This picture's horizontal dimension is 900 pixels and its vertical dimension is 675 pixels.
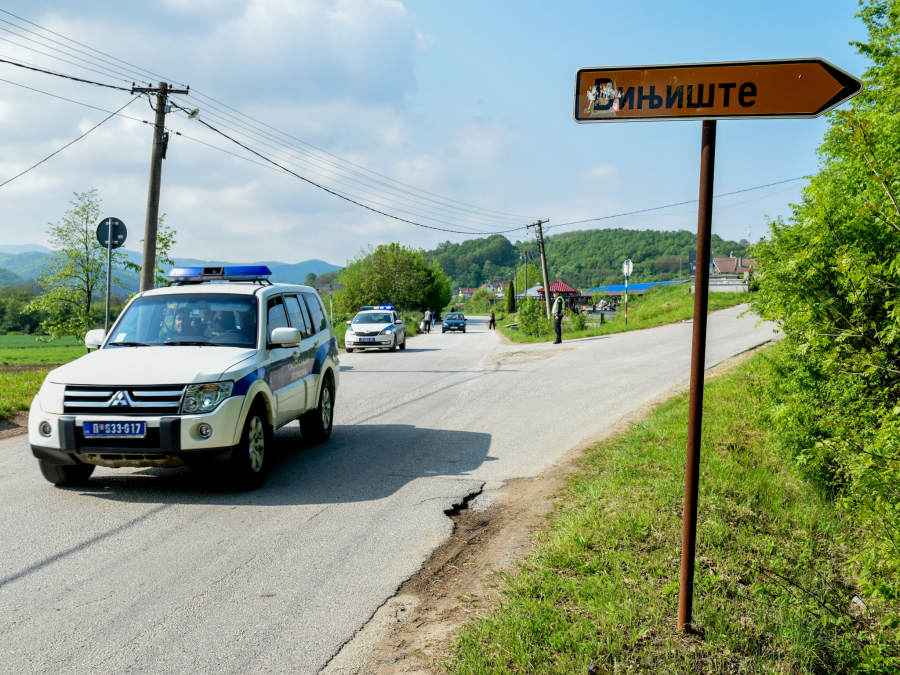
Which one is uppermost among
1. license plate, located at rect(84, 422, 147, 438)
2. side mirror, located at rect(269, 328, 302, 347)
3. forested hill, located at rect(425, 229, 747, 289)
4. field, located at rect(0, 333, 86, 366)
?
forested hill, located at rect(425, 229, 747, 289)

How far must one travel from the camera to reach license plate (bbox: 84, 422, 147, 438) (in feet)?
18.2

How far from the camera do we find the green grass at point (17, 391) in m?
10.2

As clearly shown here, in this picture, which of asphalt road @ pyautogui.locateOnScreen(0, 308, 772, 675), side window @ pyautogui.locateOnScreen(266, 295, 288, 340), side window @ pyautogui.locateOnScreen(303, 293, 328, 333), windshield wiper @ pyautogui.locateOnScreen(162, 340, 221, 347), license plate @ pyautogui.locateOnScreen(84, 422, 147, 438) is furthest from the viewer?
side window @ pyautogui.locateOnScreen(303, 293, 328, 333)

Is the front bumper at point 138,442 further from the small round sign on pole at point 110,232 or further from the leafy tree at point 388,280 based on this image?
the leafy tree at point 388,280

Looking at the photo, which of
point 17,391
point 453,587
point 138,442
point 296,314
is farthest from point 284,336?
point 17,391

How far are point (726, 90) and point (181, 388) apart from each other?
4.63 m

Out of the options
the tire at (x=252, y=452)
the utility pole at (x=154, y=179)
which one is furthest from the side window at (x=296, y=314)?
the utility pole at (x=154, y=179)

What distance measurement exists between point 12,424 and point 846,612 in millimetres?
10351

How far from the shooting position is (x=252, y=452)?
623 centimetres

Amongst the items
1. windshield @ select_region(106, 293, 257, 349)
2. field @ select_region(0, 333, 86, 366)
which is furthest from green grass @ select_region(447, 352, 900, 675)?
field @ select_region(0, 333, 86, 366)

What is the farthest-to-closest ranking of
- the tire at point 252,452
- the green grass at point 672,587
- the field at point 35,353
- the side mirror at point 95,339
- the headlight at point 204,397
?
the field at point 35,353, the side mirror at point 95,339, the tire at point 252,452, the headlight at point 204,397, the green grass at point 672,587

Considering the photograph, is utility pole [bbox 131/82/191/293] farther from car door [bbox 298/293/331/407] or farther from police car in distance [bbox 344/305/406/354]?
police car in distance [bbox 344/305/406/354]

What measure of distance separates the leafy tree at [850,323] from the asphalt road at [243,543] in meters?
2.72

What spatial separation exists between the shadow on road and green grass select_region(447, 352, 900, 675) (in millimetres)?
1672
